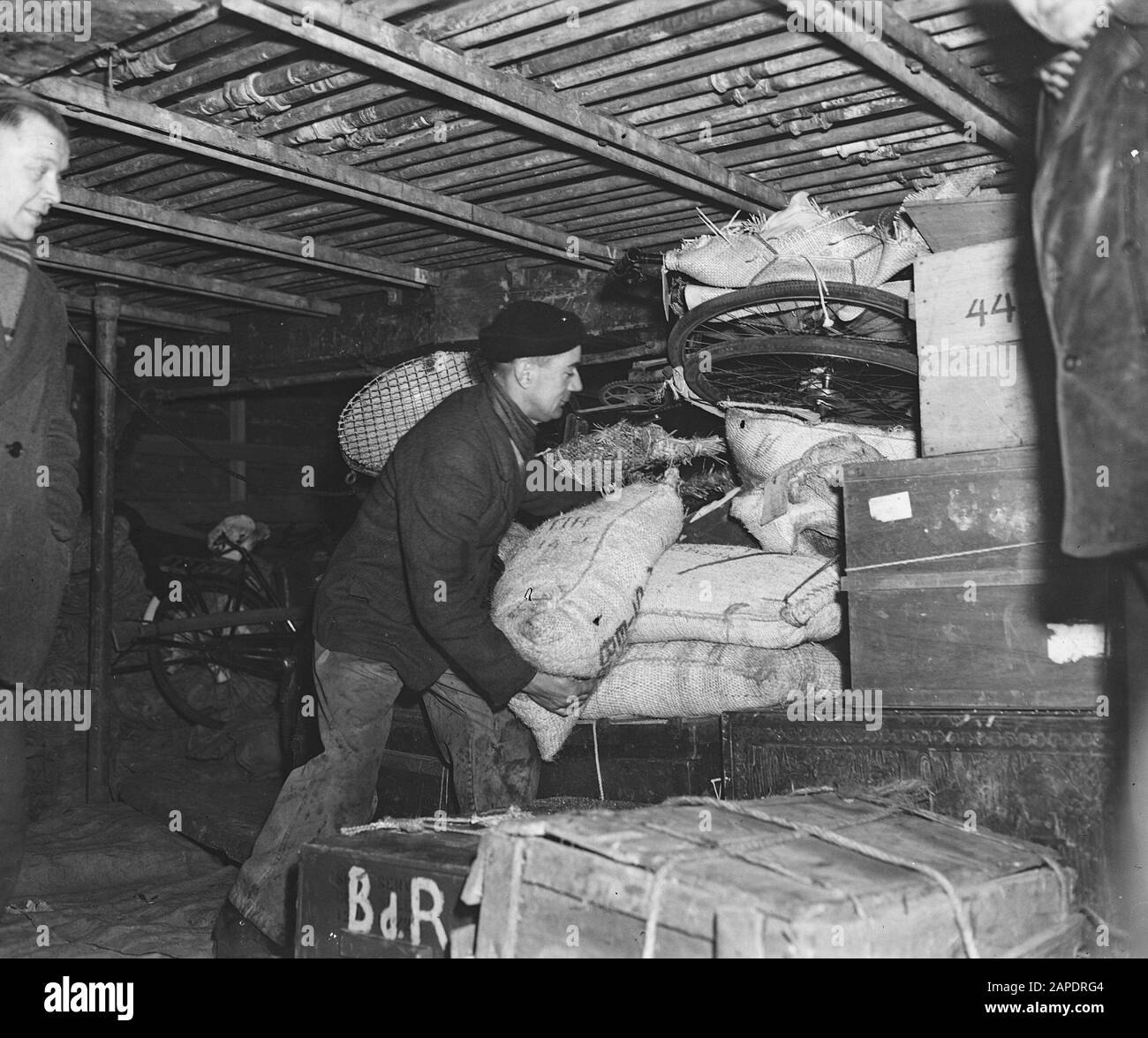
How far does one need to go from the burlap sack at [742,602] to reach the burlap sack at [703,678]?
0.14 feet

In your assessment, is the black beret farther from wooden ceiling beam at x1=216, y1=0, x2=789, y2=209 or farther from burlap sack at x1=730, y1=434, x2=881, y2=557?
burlap sack at x1=730, y1=434, x2=881, y2=557

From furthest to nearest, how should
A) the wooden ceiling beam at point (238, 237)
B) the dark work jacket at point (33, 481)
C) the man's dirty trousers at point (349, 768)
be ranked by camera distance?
the wooden ceiling beam at point (238, 237) < the man's dirty trousers at point (349, 768) < the dark work jacket at point (33, 481)

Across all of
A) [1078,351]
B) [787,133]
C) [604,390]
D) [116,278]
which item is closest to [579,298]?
[604,390]

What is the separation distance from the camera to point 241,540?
8172mm

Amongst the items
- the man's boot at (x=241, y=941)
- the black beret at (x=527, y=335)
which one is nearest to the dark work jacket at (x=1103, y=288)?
the black beret at (x=527, y=335)

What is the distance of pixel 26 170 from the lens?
2.58 meters

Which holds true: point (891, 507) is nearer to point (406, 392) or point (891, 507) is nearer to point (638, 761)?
point (638, 761)

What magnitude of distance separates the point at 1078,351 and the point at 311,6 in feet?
6.68

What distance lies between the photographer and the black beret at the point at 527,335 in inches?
134

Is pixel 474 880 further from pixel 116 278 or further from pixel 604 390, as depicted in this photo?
pixel 116 278

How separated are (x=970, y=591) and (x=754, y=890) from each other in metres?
1.43

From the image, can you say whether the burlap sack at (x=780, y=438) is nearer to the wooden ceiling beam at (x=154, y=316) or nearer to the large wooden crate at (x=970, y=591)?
the large wooden crate at (x=970, y=591)

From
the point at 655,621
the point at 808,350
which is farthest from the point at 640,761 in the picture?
the point at 808,350

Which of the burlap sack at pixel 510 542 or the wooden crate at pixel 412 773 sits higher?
the burlap sack at pixel 510 542
